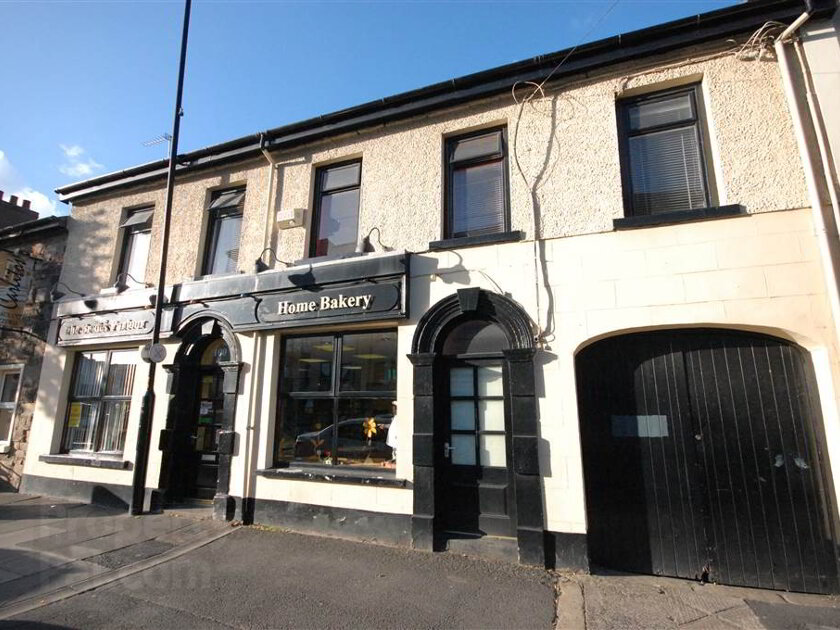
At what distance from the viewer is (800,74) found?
477 centimetres

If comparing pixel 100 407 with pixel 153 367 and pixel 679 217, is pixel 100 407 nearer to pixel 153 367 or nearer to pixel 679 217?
pixel 153 367

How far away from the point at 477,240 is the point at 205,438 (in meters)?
5.48

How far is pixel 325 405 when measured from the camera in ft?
20.4

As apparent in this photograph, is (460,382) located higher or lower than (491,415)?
higher

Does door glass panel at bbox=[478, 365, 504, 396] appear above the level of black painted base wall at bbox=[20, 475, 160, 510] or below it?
above

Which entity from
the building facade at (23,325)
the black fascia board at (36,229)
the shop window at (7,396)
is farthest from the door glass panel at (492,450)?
the black fascia board at (36,229)

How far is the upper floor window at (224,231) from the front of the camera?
7.50 metres

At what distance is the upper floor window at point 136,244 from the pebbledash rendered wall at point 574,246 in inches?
100

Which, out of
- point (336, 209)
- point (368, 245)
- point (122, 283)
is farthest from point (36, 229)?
point (368, 245)

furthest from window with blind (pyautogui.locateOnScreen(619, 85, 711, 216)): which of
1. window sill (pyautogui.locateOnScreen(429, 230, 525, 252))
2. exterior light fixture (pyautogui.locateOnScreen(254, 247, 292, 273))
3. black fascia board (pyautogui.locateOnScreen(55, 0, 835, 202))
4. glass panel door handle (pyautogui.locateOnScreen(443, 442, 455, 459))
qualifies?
exterior light fixture (pyautogui.locateOnScreen(254, 247, 292, 273))

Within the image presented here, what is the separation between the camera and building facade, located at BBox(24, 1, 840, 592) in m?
4.43

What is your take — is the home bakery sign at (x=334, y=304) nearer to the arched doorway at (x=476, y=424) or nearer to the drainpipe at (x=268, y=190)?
the arched doorway at (x=476, y=424)

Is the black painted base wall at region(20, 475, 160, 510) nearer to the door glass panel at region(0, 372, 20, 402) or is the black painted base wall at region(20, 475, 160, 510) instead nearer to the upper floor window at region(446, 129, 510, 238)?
the door glass panel at region(0, 372, 20, 402)

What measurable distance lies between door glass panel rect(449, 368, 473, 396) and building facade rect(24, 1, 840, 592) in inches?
0.8
